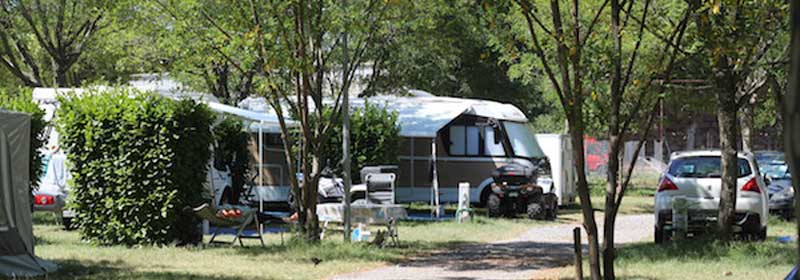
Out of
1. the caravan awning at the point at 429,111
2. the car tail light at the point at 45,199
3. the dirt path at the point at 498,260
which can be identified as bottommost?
the dirt path at the point at 498,260

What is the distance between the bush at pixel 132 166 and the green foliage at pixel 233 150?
214 inches

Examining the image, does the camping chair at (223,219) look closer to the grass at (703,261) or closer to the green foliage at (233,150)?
the grass at (703,261)

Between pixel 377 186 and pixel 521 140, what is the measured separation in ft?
22.5

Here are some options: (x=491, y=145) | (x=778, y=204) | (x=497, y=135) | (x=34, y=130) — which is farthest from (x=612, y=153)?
(x=491, y=145)

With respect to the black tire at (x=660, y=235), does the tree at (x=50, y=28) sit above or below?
above

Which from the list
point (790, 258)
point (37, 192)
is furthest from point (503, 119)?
point (790, 258)

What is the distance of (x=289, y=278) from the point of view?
10.7 m

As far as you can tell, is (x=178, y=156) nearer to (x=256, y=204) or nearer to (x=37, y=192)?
(x=37, y=192)

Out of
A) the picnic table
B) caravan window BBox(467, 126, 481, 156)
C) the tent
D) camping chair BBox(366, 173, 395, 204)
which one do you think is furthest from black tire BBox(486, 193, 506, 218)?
the tent

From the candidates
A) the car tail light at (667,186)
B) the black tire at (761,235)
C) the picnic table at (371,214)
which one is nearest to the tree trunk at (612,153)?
the picnic table at (371,214)

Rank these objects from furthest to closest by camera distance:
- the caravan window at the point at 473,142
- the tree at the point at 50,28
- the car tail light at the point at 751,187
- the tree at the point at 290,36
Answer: the tree at the point at 50,28, the caravan window at the point at 473,142, the car tail light at the point at 751,187, the tree at the point at 290,36

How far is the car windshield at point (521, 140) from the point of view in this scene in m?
A: 25.1

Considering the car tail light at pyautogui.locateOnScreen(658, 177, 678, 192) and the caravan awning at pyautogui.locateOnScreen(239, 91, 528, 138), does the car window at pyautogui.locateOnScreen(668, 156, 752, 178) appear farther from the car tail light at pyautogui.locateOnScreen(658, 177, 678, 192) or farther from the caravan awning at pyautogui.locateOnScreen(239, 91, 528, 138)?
the caravan awning at pyautogui.locateOnScreen(239, 91, 528, 138)

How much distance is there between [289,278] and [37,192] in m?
7.58
